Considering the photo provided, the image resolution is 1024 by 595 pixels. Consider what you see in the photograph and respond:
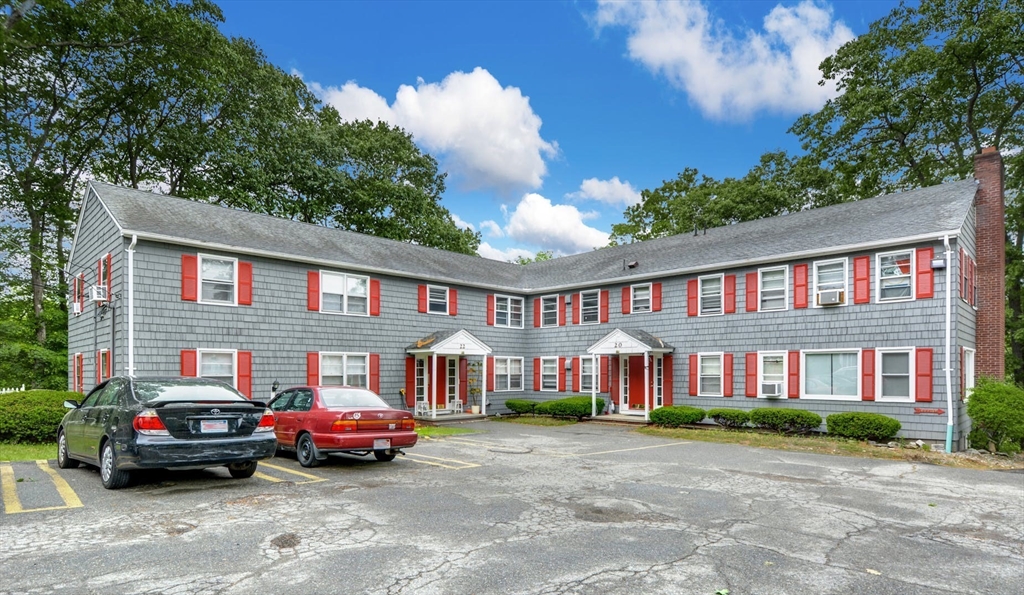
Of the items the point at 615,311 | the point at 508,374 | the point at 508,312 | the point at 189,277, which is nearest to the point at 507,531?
the point at 189,277

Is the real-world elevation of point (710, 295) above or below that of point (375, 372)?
above

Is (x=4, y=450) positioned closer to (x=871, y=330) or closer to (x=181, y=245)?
(x=181, y=245)

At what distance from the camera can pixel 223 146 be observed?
28.8 meters

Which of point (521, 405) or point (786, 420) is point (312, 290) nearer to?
point (521, 405)

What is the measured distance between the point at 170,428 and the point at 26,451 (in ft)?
23.0

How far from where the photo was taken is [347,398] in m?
10.3

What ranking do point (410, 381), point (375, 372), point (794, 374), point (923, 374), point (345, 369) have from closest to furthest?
point (923, 374) → point (794, 374) → point (345, 369) → point (375, 372) → point (410, 381)

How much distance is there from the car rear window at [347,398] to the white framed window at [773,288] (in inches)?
507

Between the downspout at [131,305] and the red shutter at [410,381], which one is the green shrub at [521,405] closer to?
the red shutter at [410,381]

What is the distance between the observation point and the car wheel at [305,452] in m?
9.79

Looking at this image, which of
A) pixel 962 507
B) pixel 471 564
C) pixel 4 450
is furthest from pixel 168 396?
pixel 962 507

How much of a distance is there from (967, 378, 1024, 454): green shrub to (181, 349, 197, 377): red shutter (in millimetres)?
20047

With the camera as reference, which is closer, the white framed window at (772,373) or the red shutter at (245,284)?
the red shutter at (245,284)

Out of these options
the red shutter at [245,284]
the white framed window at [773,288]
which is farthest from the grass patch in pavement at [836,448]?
the red shutter at [245,284]
